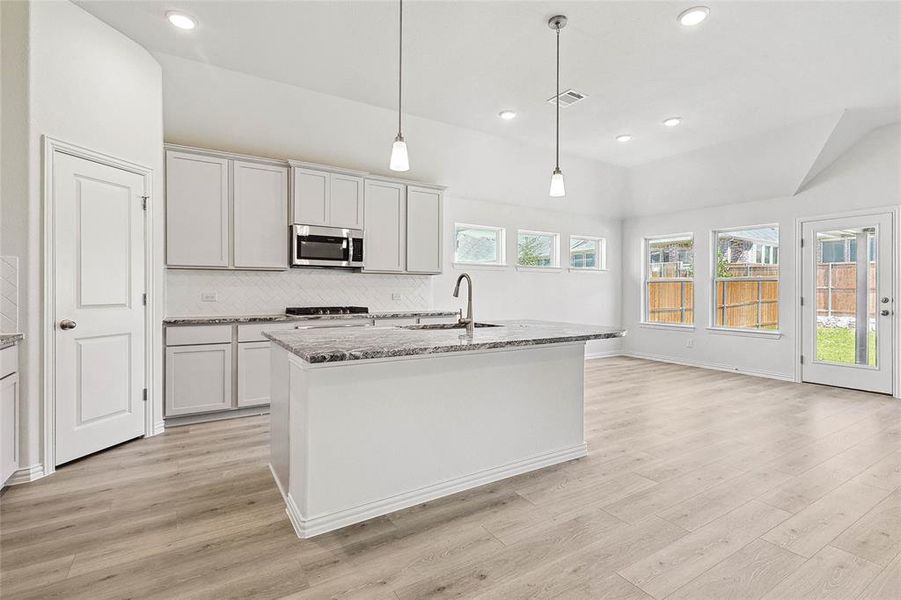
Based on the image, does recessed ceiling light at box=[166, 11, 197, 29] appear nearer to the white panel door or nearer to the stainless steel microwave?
the white panel door

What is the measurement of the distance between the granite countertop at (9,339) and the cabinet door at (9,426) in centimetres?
20

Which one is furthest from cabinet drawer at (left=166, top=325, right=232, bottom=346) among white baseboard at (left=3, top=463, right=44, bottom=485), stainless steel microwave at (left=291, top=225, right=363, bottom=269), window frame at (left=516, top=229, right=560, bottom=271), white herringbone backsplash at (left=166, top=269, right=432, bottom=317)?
window frame at (left=516, top=229, right=560, bottom=271)

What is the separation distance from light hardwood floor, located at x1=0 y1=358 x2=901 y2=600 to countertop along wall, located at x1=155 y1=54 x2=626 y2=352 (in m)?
1.98

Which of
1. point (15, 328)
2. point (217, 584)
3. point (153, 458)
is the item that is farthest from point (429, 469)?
point (15, 328)

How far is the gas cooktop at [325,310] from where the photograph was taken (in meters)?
4.56

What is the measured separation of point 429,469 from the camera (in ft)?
8.07

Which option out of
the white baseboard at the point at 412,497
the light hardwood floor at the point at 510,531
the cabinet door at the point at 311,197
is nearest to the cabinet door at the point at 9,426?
the light hardwood floor at the point at 510,531

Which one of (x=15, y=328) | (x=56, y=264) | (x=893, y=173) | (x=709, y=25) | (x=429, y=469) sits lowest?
(x=429, y=469)

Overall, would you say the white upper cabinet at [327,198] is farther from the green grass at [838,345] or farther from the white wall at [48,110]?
the green grass at [838,345]

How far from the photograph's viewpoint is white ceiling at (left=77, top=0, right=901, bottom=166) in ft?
9.73

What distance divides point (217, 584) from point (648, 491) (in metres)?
2.26

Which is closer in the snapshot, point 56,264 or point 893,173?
point 56,264

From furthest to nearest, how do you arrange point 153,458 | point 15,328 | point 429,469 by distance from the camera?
point 153,458 → point 15,328 → point 429,469

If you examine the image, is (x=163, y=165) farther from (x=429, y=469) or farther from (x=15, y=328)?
(x=429, y=469)
